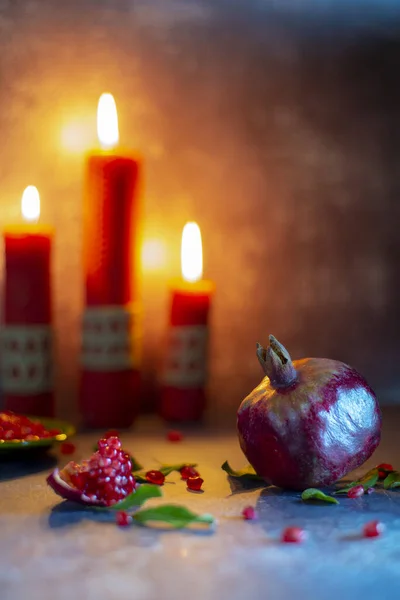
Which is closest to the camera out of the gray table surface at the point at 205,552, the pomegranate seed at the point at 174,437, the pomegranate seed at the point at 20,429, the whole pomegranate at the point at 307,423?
the gray table surface at the point at 205,552

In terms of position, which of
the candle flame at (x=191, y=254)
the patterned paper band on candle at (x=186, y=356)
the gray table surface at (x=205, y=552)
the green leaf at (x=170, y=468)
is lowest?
the gray table surface at (x=205, y=552)

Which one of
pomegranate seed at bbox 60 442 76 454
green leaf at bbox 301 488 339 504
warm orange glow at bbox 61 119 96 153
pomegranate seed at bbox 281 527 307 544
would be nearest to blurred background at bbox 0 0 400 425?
warm orange glow at bbox 61 119 96 153

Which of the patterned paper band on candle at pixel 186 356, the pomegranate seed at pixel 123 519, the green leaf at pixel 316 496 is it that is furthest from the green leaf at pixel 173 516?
the patterned paper band on candle at pixel 186 356

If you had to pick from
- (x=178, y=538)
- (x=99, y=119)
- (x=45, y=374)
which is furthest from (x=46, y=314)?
(x=178, y=538)

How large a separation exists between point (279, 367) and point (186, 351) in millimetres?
380

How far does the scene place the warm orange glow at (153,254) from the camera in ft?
3.99

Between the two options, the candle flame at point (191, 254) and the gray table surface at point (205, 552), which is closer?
the gray table surface at point (205, 552)

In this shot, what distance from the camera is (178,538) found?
2.00ft

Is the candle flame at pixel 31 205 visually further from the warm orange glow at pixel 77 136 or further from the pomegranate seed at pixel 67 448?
the pomegranate seed at pixel 67 448

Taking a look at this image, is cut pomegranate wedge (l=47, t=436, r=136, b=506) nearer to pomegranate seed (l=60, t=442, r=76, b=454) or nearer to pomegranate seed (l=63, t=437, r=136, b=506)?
pomegranate seed (l=63, t=437, r=136, b=506)

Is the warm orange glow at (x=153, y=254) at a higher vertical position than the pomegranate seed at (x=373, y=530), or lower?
higher

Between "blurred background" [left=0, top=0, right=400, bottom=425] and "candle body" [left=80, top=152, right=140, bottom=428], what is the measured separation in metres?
0.09

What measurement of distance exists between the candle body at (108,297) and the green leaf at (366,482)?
1.33 feet

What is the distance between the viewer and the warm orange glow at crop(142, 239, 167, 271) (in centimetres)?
122
